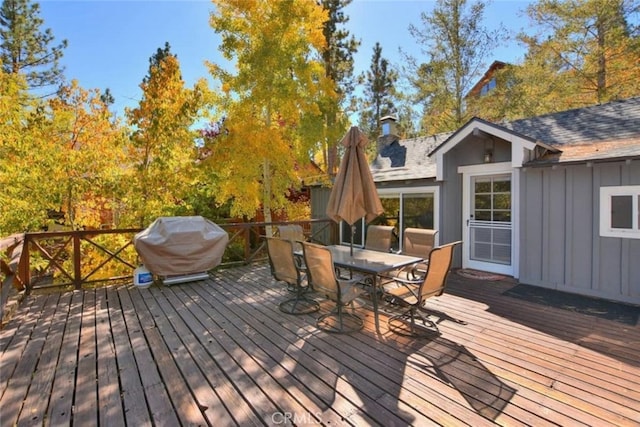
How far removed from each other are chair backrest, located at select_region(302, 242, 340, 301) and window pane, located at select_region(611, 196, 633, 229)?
4133 millimetres

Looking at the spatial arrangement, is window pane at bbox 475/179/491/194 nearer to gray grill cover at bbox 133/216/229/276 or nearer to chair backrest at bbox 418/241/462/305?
chair backrest at bbox 418/241/462/305

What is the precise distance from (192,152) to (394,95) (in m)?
11.5

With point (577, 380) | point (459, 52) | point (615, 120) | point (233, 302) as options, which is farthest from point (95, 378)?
point (459, 52)

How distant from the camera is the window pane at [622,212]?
428cm

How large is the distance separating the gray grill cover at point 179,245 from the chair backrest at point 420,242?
327 centimetres

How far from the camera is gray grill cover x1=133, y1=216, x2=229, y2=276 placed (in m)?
5.09

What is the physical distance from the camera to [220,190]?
27.8 feet

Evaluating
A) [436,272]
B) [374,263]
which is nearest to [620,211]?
[436,272]

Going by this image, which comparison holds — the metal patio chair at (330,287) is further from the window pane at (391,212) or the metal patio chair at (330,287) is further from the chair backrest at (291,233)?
the window pane at (391,212)

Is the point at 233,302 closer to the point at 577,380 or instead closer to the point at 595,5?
the point at 577,380

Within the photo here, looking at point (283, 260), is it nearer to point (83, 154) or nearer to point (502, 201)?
point (502, 201)

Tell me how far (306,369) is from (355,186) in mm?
2368

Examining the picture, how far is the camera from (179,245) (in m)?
5.28

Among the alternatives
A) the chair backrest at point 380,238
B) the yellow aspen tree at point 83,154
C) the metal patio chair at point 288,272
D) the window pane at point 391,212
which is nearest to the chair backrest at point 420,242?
the chair backrest at point 380,238
